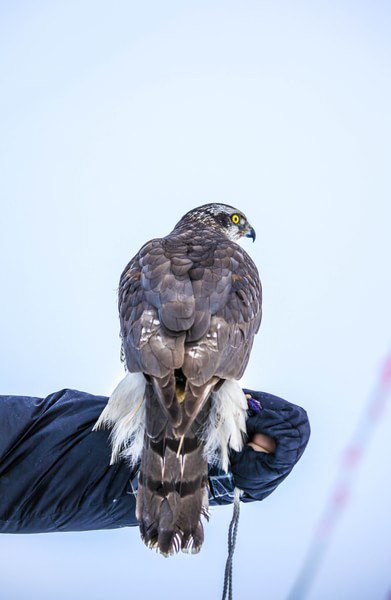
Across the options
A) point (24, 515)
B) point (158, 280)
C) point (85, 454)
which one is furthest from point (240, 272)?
point (24, 515)

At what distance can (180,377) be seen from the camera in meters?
2.42

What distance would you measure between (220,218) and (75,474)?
2545 millimetres

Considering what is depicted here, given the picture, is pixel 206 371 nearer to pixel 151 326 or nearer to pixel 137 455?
pixel 151 326

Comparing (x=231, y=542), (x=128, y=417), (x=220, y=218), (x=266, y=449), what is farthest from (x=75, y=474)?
(x=220, y=218)

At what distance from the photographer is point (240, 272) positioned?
317 cm

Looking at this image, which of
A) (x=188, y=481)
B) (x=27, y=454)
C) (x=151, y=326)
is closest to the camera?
(x=188, y=481)

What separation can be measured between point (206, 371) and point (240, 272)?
3.02 ft

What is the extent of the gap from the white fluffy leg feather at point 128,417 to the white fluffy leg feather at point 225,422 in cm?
35

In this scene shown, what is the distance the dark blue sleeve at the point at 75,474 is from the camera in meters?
2.80

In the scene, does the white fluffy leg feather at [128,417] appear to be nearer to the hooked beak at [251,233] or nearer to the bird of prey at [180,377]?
the bird of prey at [180,377]

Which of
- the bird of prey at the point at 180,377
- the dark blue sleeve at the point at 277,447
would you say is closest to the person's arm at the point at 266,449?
the dark blue sleeve at the point at 277,447

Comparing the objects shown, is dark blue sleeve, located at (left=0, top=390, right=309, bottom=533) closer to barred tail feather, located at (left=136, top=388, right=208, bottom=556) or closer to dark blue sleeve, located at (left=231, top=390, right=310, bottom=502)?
dark blue sleeve, located at (left=231, top=390, right=310, bottom=502)

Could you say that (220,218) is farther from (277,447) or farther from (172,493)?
(172,493)

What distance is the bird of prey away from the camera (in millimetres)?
2225
